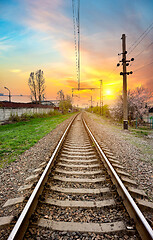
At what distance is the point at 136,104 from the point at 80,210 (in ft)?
65.3

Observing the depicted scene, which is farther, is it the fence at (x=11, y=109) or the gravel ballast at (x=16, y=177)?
the fence at (x=11, y=109)

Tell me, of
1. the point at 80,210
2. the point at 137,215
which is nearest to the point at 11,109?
the point at 80,210

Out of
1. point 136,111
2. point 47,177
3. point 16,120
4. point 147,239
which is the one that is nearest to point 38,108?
point 16,120

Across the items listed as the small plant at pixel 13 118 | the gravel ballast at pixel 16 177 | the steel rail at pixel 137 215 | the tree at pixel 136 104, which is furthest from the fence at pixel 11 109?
the steel rail at pixel 137 215

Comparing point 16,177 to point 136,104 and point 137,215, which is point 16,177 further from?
point 136,104

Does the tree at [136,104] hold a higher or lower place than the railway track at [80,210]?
higher

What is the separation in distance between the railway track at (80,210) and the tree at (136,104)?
18.0 meters

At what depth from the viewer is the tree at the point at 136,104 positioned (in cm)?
1956

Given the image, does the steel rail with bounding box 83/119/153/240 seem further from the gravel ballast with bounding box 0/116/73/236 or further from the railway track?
the gravel ballast with bounding box 0/116/73/236

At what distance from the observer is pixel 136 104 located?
774 inches

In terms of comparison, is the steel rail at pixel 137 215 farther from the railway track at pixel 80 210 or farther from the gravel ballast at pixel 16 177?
the gravel ballast at pixel 16 177

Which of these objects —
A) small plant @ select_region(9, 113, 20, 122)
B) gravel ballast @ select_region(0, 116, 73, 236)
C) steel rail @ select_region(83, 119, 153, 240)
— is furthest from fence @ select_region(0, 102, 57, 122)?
steel rail @ select_region(83, 119, 153, 240)

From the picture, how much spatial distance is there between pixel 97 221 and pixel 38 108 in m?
30.3

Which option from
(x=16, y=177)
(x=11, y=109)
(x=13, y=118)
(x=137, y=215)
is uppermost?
(x=11, y=109)
